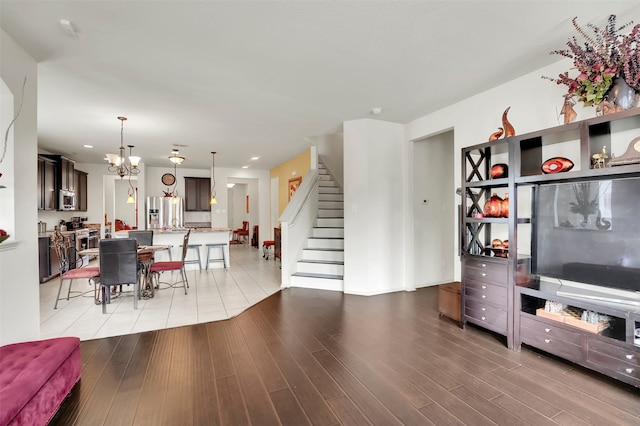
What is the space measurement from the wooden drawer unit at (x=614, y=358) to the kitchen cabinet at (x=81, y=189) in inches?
383

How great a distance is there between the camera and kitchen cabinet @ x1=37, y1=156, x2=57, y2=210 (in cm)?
555

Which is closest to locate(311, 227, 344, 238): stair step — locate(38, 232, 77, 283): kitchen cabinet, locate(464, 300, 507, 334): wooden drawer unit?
locate(464, 300, 507, 334): wooden drawer unit

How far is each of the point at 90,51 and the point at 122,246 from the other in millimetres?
2336

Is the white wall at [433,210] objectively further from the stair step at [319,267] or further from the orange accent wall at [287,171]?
the orange accent wall at [287,171]

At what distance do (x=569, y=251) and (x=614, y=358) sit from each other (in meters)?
0.79

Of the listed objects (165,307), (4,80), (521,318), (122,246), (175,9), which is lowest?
(165,307)

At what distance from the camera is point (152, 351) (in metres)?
2.64

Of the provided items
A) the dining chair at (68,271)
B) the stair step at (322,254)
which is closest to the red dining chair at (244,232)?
the stair step at (322,254)

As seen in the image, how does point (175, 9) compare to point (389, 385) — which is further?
point (389, 385)

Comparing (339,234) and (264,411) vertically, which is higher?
(339,234)

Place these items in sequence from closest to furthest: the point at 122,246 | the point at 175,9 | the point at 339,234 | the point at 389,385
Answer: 1. the point at 175,9
2. the point at 389,385
3. the point at 122,246
4. the point at 339,234

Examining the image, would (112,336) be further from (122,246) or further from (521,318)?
(521,318)

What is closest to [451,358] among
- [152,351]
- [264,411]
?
[264,411]

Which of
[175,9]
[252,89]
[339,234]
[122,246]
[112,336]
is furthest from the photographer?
[339,234]
